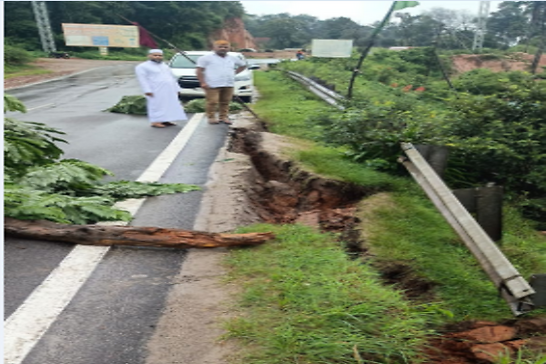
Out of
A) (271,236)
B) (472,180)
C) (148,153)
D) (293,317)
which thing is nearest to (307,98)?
(148,153)

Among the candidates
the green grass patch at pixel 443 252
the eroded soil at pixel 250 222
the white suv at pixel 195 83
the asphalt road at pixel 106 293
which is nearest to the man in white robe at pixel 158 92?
the eroded soil at pixel 250 222

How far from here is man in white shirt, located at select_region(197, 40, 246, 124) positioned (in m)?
10.1

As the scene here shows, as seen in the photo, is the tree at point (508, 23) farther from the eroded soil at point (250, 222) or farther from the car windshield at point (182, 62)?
the eroded soil at point (250, 222)

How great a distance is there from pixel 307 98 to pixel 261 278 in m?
11.5

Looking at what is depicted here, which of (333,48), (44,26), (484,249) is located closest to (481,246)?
(484,249)

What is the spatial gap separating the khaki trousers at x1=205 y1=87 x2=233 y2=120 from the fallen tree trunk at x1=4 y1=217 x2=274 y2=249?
6.82m

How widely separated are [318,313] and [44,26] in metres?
31.7

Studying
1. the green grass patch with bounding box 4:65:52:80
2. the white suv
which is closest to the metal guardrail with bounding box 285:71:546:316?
the white suv

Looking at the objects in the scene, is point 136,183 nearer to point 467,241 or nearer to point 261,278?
point 261,278

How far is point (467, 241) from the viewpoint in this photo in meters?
3.17

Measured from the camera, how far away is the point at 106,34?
77.3 ft

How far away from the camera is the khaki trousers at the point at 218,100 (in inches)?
404

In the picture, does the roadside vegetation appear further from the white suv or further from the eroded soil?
the white suv

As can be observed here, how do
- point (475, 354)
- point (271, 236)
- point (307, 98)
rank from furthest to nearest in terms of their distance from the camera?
point (307, 98) → point (271, 236) → point (475, 354)
